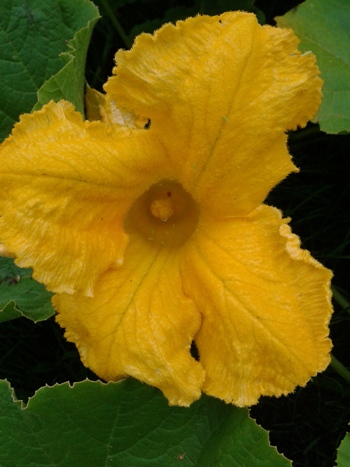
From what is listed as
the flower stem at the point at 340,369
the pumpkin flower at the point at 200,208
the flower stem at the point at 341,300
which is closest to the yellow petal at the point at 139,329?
the pumpkin flower at the point at 200,208

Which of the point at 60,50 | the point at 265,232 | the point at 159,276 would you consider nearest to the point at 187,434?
the point at 159,276

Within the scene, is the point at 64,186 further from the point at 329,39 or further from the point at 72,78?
the point at 329,39

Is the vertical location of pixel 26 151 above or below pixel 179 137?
above

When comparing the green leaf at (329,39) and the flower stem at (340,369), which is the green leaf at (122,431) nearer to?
the flower stem at (340,369)

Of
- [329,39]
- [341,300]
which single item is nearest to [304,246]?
[341,300]

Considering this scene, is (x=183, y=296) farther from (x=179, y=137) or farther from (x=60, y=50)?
(x=60, y=50)

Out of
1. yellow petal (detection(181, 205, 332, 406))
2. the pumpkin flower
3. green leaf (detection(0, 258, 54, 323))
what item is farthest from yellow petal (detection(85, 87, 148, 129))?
green leaf (detection(0, 258, 54, 323))

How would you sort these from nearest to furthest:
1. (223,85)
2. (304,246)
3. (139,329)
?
(223,85), (139,329), (304,246)
